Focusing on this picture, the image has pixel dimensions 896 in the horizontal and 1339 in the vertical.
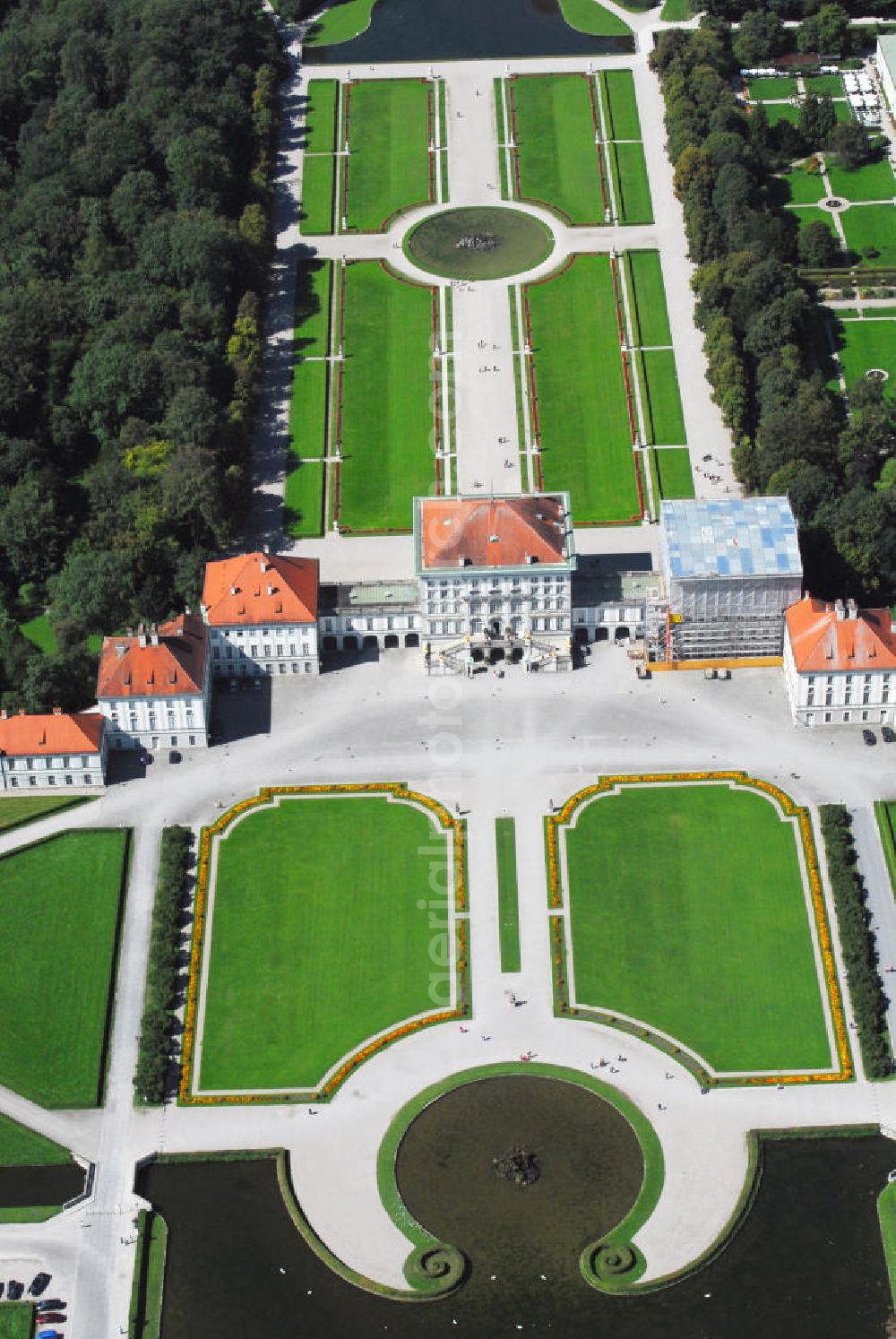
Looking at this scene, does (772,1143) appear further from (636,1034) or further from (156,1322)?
(156,1322)

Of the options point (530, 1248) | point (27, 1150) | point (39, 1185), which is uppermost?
point (27, 1150)

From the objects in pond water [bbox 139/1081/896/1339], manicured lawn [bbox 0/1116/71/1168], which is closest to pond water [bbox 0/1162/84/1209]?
manicured lawn [bbox 0/1116/71/1168]

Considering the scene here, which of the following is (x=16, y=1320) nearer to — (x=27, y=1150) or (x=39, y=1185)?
(x=39, y=1185)

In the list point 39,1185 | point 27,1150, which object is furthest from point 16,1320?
A: point 27,1150

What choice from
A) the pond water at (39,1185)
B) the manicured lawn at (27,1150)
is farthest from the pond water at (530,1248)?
the manicured lawn at (27,1150)

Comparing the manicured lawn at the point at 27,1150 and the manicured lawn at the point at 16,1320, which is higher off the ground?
the manicured lawn at the point at 27,1150

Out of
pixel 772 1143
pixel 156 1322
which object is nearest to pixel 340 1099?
pixel 156 1322

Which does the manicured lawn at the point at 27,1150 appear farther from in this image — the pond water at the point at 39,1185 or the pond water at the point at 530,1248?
the pond water at the point at 530,1248
